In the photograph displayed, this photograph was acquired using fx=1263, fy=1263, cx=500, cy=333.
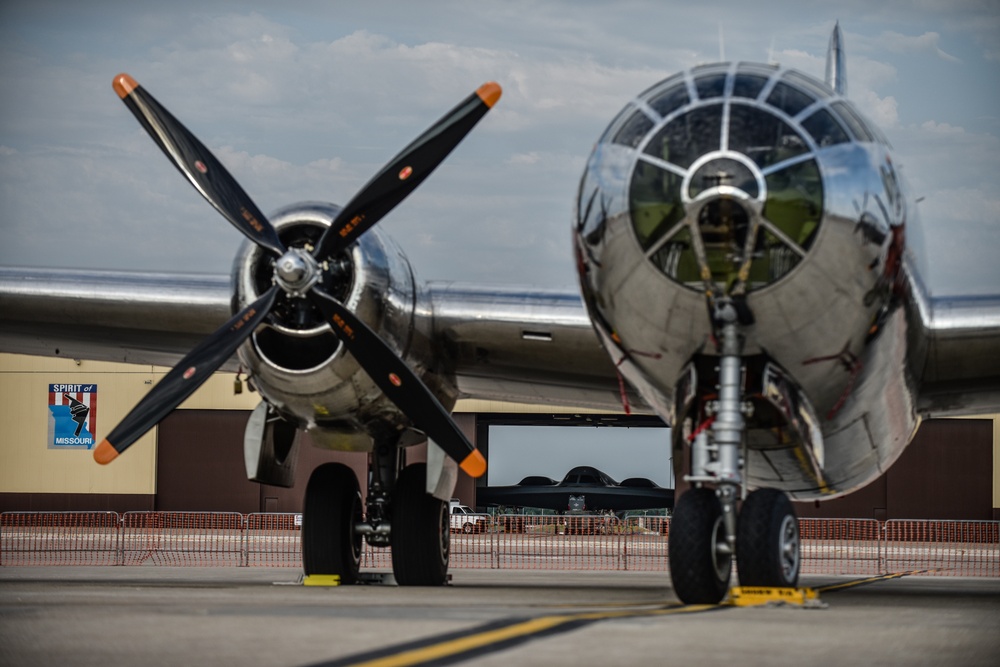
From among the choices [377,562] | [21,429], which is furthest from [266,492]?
[377,562]

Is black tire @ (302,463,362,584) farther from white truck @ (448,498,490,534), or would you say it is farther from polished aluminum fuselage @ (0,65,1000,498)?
white truck @ (448,498,490,534)

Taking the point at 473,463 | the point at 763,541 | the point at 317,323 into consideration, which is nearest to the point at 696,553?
the point at 763,541

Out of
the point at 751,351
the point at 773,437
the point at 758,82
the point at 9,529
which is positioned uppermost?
the point at 758,82

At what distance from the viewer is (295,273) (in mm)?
10664

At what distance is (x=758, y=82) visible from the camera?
873 centimetres

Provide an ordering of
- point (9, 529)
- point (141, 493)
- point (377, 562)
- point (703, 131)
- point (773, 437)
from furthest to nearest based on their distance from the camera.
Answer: point (141, 493), point (9, 529), point (377, 562), point (773, 437), point (703, 131)

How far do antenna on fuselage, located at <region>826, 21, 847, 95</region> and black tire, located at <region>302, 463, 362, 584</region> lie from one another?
6.55m

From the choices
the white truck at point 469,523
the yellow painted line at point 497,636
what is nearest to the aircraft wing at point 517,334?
the yellow painted line at point 497,636

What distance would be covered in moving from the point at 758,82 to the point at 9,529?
32471 millimetres

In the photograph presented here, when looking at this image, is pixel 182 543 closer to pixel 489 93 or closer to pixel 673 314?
pixel 489 93

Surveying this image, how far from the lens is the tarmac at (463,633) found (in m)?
5.34

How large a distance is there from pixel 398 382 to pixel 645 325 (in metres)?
3.01

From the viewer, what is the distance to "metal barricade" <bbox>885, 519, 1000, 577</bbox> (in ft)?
82.4

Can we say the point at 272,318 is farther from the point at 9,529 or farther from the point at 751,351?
the point at 9,529
